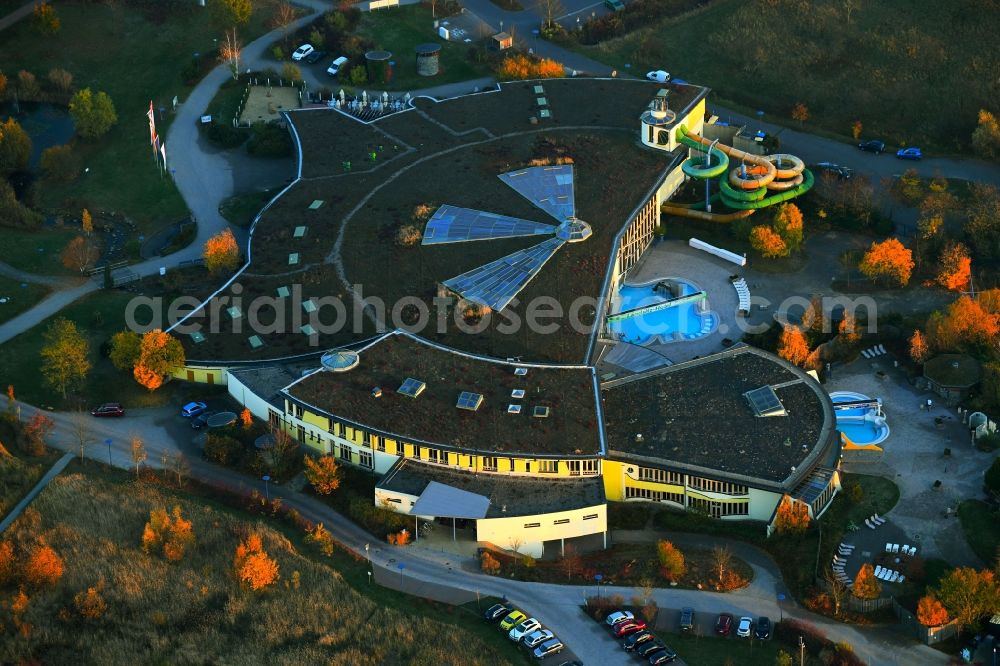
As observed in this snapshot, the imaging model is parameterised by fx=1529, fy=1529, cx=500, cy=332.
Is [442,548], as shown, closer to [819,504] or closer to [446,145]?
[819,504]

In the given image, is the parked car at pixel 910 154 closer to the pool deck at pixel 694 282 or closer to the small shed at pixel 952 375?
the pool deck at pixel 694 282

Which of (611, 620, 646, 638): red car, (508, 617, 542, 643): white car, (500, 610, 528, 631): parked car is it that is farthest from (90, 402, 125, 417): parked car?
(611, 620, 646, 638): red car

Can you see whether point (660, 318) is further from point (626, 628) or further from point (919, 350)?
point (626, 628)

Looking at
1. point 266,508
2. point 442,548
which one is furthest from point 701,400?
point 266,508

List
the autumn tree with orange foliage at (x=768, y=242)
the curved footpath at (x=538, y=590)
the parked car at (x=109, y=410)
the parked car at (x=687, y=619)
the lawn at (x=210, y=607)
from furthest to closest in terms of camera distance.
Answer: the autumn tree with orange foliage at (x=768, y=242)
the parked car at (x=109, y=410)
the parked car at (x=687, y=619)
the curved footpath at (x=538, y=590)
the lawn at (x=210, y=607)

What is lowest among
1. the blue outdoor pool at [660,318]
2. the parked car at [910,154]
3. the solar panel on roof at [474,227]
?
the blue outdoor pool at [660,318]

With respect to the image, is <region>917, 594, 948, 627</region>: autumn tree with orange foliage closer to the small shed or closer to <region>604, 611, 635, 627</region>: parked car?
<region>604, 611, 635, 627</region>: parked car

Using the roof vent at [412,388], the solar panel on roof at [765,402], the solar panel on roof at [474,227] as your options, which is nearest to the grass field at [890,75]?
the solar panel on roof at [474,227]

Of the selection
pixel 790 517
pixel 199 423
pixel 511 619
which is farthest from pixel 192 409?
pixel 790 517
